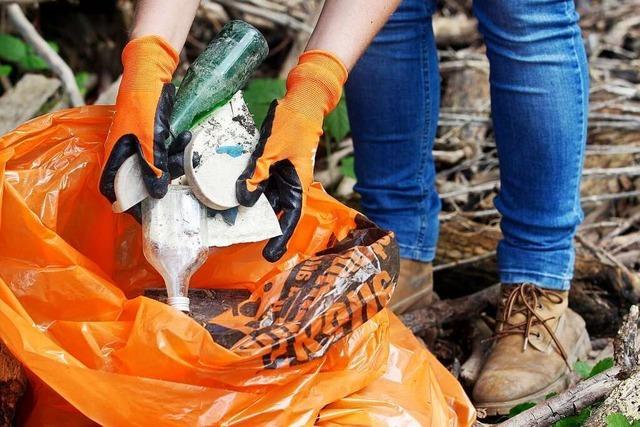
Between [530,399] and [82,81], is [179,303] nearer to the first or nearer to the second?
[530,399]

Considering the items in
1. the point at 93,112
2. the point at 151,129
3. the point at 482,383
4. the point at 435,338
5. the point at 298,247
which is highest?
the point at 151,129

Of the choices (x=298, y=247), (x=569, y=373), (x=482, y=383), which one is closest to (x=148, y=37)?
(x=298, y=247)

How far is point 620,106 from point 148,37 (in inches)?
69.2

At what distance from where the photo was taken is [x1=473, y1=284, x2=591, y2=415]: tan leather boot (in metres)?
1.68

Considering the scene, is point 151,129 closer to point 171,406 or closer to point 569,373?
point 171,406

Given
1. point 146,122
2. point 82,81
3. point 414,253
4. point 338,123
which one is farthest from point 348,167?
point 146,122

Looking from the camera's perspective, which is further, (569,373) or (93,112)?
(569,373)

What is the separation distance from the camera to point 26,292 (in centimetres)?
129

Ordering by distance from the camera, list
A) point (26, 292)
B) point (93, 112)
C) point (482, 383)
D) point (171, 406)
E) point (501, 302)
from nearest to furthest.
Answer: point (171, 406)
point (26, 292)
point (93, 112)
point (482, 383)
point (501, 302)

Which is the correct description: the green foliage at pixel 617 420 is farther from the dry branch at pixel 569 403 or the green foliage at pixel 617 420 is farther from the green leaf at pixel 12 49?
the green leaf at pixel 12 49

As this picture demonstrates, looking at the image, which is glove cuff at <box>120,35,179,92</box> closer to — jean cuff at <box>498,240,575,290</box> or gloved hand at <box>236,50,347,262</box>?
gloved hand at <box>236,50,347,262</box>

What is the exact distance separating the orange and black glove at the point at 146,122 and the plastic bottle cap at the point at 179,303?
6.2 inches

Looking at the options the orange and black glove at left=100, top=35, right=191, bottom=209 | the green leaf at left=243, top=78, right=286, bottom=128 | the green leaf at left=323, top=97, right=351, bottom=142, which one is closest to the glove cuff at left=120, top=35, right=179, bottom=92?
the orange and black glove at left=100, top=35, right=191, bottom=209

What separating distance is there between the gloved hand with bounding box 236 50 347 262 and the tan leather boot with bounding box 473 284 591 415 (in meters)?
0.59
